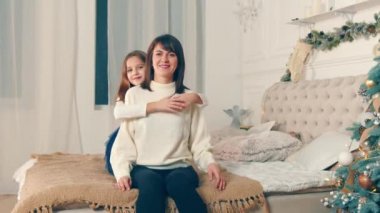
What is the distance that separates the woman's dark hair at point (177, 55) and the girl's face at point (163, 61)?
0.06 ft

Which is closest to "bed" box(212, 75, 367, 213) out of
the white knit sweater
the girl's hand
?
the white knit sweater

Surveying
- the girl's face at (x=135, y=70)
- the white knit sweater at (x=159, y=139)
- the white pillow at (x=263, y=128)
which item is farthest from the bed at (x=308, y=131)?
the girl's face at (x=135, y=70)

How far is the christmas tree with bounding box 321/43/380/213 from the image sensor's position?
2137mm

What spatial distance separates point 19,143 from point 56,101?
0.54m

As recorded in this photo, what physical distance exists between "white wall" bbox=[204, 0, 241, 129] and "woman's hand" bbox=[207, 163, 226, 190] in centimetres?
310

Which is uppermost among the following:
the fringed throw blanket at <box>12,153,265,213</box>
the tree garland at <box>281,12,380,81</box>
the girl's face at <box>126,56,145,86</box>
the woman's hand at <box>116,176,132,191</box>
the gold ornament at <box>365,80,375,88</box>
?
the tree garland at <box>281,12,380,81</box>

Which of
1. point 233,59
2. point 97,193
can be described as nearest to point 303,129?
point 233,59

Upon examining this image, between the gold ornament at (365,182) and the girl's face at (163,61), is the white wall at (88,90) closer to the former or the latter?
the girl's face at (163,61)

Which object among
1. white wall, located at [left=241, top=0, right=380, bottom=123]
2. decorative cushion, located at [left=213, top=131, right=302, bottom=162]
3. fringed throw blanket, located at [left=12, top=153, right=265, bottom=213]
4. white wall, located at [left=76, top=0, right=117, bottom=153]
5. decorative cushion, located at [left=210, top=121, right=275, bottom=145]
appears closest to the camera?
fringed throw blanket, located at [left=12, top=153, right=265, bottom=213]

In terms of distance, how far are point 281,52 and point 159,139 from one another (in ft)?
8.23

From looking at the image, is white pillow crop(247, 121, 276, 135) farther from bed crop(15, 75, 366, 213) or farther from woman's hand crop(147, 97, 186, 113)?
woman's hand crop(147, 97, 186, 113)

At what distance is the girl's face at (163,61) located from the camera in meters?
2.40

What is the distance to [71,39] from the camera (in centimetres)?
493

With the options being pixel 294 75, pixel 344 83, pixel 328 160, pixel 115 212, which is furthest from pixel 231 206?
pixel 294 75
